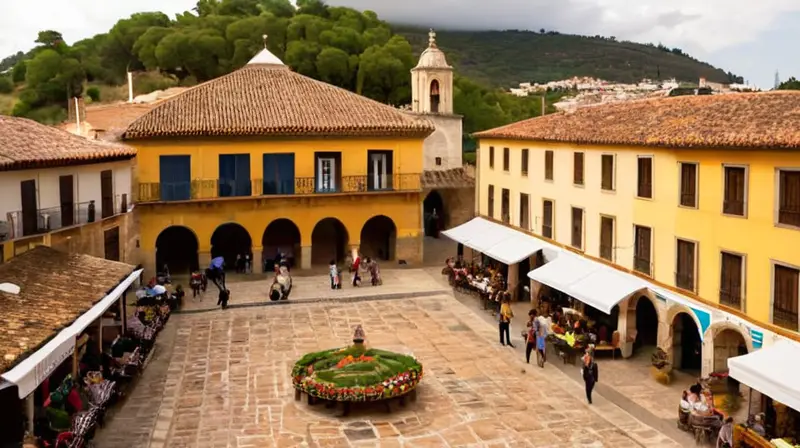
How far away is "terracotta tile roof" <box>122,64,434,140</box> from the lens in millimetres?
Result: 32625

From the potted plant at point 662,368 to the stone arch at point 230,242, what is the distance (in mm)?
20572

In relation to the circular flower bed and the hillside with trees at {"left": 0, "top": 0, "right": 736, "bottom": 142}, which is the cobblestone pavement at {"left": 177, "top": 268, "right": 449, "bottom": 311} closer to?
the circular flower bed

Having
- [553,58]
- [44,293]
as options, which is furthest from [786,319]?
[553,58]

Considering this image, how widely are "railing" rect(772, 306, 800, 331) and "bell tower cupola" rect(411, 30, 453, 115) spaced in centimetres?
3103

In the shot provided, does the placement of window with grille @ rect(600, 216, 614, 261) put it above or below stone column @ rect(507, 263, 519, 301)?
above

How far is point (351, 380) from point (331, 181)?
18.7 meters

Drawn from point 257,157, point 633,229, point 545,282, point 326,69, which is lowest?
point 545,282

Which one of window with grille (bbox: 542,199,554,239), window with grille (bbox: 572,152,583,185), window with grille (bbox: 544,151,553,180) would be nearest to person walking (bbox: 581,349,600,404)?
window with grille (bbox: 572,152,583,185)

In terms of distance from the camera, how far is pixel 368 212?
35.2 metres

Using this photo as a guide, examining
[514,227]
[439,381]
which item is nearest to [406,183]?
[514,227]

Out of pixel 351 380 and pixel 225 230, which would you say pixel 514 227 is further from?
pixel 351 380

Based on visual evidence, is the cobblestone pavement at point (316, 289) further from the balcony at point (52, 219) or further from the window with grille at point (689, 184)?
the window with grille at point (689, 184)

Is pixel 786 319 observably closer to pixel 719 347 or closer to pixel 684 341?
pixel 719 347

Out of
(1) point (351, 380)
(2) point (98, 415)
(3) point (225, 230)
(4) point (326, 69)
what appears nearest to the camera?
(2) point (98, 415)
